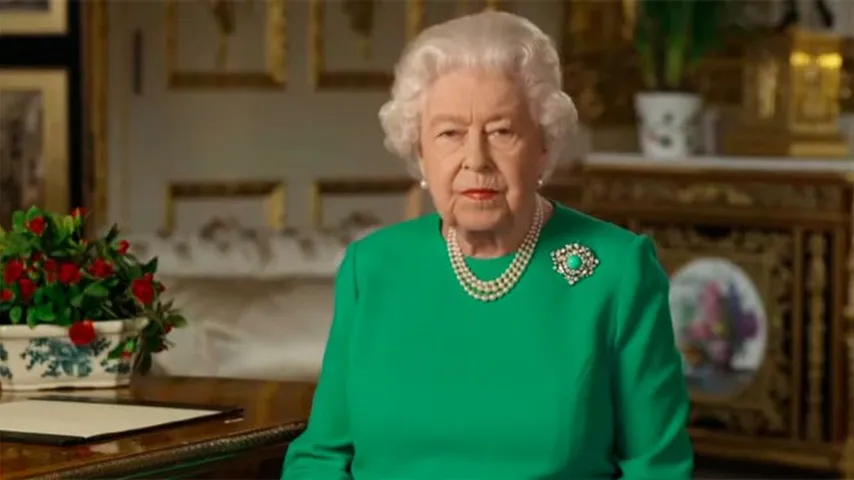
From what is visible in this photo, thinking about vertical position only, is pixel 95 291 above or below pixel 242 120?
below

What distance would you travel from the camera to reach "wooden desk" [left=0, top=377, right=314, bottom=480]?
6.02 feet

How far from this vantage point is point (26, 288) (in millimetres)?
2297

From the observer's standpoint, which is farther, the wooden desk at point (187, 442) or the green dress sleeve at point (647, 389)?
the green dress sleeve at point (647, 389)

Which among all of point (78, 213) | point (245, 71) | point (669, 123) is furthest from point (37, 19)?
point (78, 213)

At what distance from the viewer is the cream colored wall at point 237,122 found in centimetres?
457

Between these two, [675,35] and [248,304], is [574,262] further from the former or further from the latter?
[675,35]

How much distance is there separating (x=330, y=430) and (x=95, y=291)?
44 centimetres

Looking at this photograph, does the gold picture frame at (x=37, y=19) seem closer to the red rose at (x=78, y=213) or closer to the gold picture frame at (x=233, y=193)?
the gold picture frame at (x=233, y=193)

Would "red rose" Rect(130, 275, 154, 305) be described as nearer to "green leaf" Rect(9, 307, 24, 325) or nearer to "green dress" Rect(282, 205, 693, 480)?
"green leaf" Rect(9, 307, 24, 325)

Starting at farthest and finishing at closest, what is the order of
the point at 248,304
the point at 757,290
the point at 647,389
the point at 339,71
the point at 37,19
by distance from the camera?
the point at 339,71
the point at 757,290
the point at 37,19
the point at 248,304
the point at 647,389

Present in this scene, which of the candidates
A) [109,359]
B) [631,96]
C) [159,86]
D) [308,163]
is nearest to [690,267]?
[631,96]

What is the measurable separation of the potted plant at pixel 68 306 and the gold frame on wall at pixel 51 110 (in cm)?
185

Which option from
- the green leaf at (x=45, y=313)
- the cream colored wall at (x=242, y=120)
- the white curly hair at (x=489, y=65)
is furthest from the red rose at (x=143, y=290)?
the cream colored wall at (x=242, y=120)

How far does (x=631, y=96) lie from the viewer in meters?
5.03
